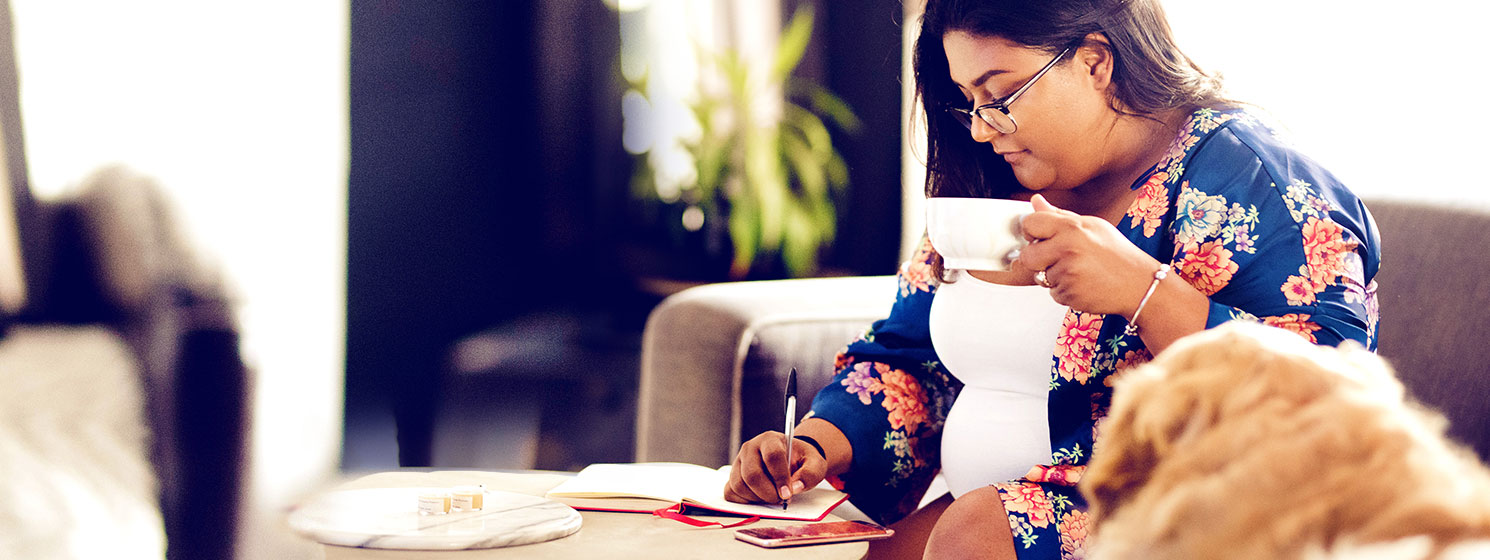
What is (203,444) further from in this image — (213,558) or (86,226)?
→ (86,226)

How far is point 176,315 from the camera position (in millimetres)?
1307

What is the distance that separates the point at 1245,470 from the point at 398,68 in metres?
1.96

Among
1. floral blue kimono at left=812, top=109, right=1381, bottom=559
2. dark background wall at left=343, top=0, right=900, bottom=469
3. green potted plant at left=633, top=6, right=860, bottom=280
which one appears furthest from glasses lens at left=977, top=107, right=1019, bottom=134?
green potted plant at left=633, top=6, right=860, bottom=280

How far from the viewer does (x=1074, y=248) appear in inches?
33.8

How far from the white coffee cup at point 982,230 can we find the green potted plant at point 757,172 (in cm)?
189

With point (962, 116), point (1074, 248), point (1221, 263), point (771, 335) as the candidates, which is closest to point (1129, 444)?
point (1074, 248)

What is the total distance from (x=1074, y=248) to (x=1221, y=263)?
7.7 inches

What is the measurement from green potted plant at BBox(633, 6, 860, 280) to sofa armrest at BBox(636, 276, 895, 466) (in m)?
1.16

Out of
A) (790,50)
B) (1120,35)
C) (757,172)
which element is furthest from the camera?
(790,50)

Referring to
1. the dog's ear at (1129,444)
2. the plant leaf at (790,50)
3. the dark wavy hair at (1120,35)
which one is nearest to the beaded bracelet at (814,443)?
the dark wavy hair at (1120,35)

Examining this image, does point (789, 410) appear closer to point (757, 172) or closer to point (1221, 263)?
point (1221, 263)

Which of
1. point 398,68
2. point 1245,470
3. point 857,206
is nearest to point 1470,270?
point 1245,470

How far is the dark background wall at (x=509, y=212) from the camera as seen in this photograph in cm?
208

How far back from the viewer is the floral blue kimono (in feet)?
3.06
